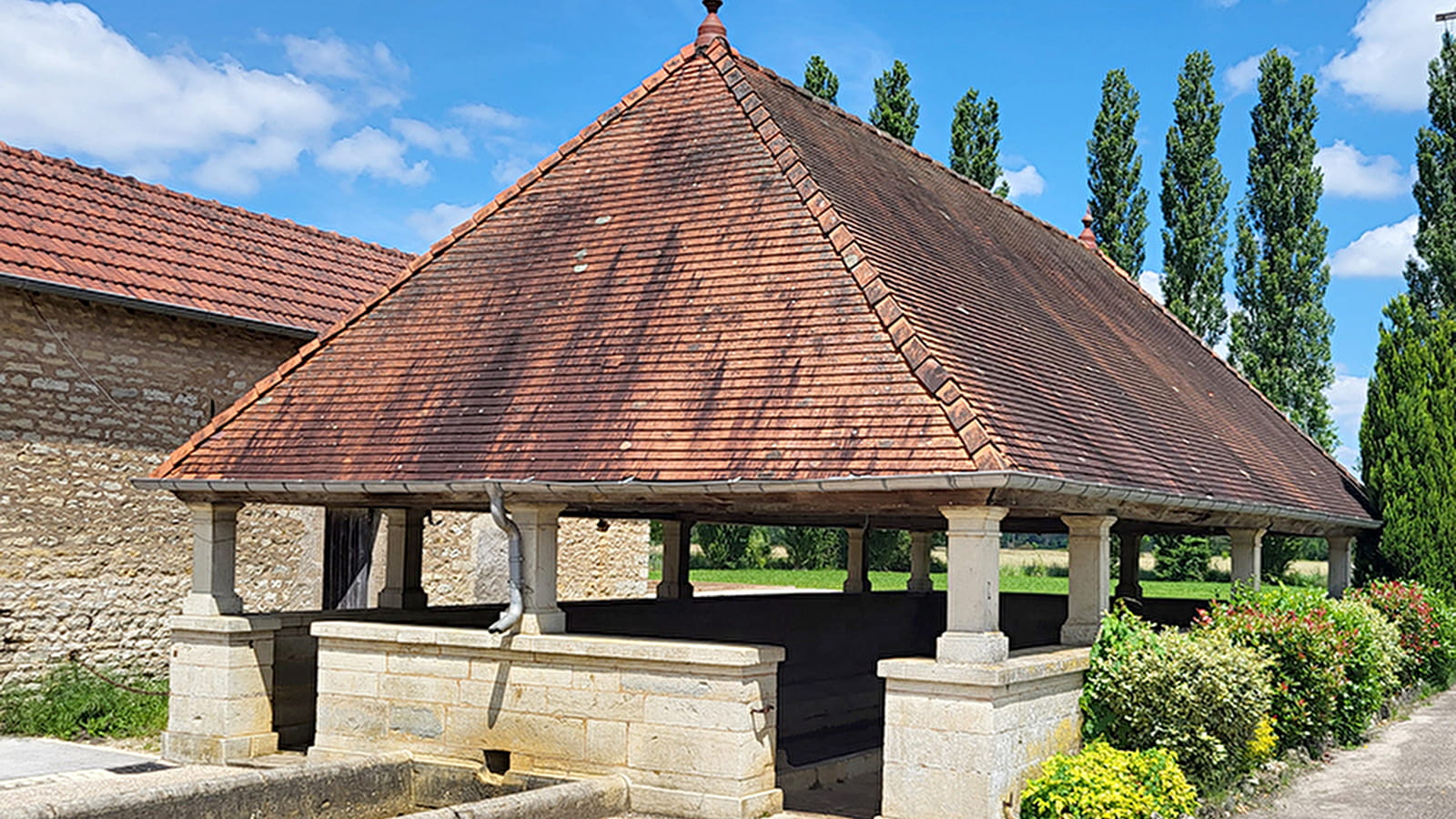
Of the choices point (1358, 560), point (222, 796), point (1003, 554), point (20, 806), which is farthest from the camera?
point (1003, 554)

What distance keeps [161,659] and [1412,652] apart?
512 inches

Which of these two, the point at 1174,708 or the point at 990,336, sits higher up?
the point at 990,336

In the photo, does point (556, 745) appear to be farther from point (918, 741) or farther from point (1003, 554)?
point (1003, 554)

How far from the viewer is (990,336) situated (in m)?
10.2

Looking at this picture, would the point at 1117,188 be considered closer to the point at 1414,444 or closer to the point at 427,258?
the point at 1414,444

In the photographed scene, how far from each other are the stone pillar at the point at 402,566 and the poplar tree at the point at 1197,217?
20.6m

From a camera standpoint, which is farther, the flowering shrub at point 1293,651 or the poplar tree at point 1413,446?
the poplar tree at point 1413,446

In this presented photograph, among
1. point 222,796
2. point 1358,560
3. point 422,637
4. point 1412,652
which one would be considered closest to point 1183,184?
point 1358,560

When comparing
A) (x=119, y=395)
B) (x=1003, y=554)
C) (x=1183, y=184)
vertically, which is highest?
(x=1183, y=184)

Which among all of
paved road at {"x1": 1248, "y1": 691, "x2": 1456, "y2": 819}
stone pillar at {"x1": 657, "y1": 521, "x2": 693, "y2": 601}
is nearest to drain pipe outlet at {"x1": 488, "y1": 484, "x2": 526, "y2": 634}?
paved road at {"x1": 1248, "y1": 691, "x2": 1456, "y2": 819}

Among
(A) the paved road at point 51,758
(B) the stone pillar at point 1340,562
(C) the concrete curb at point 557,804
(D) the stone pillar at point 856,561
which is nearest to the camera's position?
(C) the concrete curb at point 557,804

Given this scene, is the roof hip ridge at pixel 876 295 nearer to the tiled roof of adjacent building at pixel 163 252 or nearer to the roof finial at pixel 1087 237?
the tiled roof of adjacent building at pixel 163 252

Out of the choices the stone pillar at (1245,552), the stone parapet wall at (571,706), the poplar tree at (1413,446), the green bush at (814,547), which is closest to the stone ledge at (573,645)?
the stone parapet wall at (571,706)

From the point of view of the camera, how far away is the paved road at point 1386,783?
9.45 meters
